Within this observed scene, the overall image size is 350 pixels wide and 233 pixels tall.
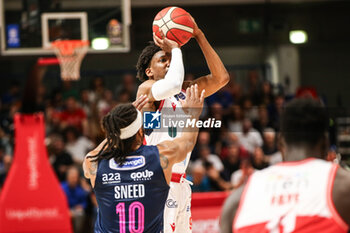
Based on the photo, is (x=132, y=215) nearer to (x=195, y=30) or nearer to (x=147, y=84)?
(x=147, y=84)

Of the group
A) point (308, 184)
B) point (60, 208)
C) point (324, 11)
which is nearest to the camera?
point (308, 184)

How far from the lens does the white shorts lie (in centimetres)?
507

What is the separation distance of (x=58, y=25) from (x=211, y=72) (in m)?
4.21

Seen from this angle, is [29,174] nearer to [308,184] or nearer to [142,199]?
[142,199]

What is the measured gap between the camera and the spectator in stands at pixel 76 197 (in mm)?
10242

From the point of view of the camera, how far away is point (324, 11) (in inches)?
254

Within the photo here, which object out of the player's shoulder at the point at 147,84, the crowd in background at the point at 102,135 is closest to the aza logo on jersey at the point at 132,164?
the player's shoulder at the point at 147,84

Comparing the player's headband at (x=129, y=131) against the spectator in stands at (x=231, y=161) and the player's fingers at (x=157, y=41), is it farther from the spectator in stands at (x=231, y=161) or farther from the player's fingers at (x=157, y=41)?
the spectator in stands at (x=231, y=161)

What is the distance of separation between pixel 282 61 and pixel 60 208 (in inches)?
187

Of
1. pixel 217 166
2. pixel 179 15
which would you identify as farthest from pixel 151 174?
pixel 217 166

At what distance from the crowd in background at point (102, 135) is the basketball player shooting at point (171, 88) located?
80.0 inches

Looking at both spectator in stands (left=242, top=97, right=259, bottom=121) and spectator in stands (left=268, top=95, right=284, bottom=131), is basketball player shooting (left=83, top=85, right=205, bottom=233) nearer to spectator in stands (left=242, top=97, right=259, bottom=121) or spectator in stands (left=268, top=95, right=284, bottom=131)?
spectator in stands (left=268, top=95, right=284, bottom=131)

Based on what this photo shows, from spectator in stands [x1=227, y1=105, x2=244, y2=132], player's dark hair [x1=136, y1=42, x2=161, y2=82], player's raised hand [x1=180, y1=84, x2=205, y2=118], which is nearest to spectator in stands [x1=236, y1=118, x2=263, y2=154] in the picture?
spectator in stands [x1=227, y1=105, x2=244, y2=132]

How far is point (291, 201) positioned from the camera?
282 centimetres
